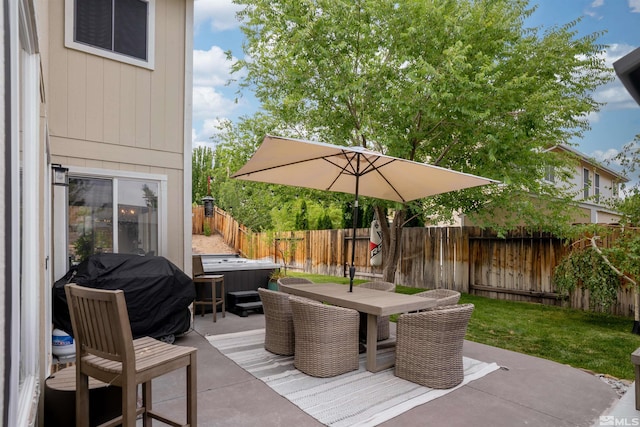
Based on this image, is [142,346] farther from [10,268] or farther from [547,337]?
[547,337]

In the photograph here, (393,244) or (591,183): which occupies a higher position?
(591,183)

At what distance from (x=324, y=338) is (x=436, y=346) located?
102 cm

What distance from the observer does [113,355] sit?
2.20 metres

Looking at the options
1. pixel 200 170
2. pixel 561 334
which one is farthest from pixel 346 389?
pixel 200 170

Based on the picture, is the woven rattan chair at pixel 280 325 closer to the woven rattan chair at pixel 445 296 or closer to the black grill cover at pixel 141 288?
the black grill cover at pixel 141 288

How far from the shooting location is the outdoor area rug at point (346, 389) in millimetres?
3162

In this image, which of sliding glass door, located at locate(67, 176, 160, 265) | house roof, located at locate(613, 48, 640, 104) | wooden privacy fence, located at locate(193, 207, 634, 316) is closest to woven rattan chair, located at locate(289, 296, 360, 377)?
sliding glass door, located at locate(67, 176, 160, 265)

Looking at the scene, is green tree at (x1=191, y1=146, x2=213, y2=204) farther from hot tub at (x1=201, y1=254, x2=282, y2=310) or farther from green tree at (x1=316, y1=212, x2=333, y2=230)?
hot tub at (x1=201, y1=254, x2=282, y2=310)

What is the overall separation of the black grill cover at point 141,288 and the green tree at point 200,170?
16.4 m

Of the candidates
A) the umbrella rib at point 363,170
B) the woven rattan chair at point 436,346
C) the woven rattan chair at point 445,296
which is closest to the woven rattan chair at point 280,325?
the woven rattan chair at point 436,346

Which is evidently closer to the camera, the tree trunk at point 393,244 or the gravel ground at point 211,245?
the tree trunk at point 393,244

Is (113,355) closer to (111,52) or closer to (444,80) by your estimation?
(111,52)
